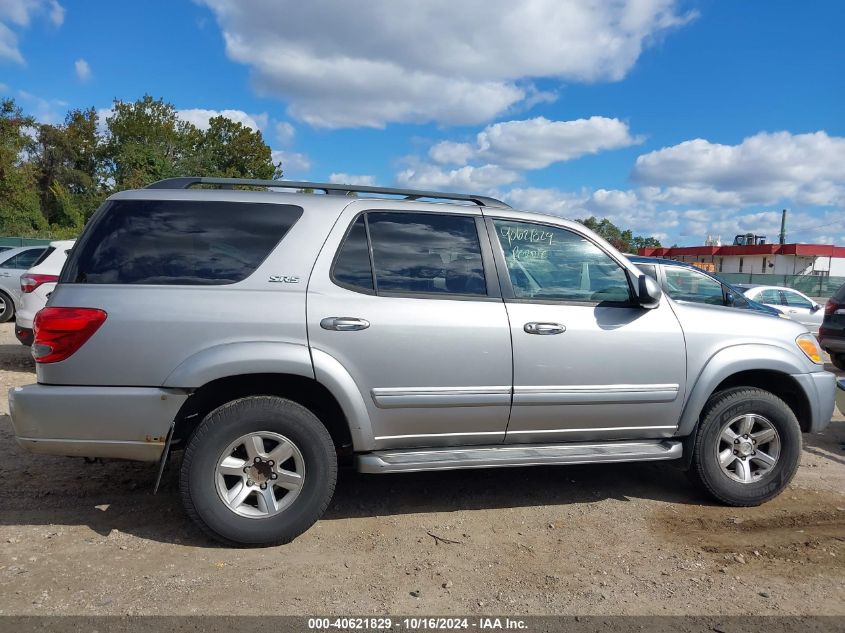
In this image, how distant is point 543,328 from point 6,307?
12.8 m

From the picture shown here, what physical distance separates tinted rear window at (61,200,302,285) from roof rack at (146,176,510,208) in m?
0.24

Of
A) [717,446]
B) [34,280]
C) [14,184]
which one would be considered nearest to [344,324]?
[717,446]

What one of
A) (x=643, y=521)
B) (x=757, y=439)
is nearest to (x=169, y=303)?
(x=643, y=521)

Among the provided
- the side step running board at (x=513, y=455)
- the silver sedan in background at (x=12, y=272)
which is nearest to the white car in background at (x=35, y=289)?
the silver sedan in background at (x=12, y=272)

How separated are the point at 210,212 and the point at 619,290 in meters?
2.62

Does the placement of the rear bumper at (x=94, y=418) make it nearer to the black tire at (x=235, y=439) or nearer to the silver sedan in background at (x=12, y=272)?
the black tire at (x=235, y=439)

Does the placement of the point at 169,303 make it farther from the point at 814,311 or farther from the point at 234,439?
the point at 814,311

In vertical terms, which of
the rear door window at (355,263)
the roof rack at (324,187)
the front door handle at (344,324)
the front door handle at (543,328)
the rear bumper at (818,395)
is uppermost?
the roof rack at (324,187)

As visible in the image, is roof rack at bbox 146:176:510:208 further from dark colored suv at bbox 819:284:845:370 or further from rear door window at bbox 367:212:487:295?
dark colored suv at bbox 819:284:845:370

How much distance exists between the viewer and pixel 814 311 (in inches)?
542

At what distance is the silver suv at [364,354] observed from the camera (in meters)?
3.54

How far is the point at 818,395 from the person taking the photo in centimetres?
461

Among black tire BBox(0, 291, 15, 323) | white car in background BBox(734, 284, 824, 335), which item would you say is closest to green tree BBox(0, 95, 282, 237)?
black tire BBox(0, 291, 15, 323)

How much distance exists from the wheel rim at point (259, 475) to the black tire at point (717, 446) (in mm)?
2685
